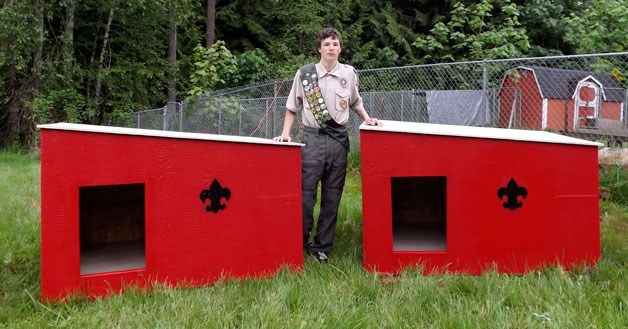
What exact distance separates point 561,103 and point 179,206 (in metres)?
7.78

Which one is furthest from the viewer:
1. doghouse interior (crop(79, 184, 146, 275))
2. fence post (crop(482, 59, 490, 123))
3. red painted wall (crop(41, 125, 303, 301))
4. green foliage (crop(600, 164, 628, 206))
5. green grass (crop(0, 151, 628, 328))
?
fence post (crop(482, 59, 490, 123))

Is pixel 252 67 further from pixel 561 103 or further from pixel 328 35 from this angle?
pixel 328 35

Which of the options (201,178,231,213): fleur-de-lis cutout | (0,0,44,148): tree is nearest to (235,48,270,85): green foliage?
(0,0,44,148): tree

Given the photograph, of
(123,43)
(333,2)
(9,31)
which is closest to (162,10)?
(123,43)

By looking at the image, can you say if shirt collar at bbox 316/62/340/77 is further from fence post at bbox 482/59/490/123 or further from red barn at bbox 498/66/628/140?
red barn at bbox 498/66/628/140

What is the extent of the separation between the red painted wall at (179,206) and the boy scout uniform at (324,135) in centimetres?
29

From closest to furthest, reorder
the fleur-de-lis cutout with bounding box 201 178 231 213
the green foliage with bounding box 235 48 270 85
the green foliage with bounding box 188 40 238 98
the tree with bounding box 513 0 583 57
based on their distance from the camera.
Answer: the fleur-de-lis cutout with bounding box 201 178 231 213, the green foliage with bounding box 188 40 238 98, the green foliage with bounding box 235 48 270 85, the tree with bounding box 513 0 583 57

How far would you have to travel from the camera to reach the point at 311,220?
3775 mm

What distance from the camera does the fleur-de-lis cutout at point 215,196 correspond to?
10.2 ft

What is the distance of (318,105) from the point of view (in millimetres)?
3586

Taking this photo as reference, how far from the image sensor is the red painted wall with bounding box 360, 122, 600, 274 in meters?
3.21

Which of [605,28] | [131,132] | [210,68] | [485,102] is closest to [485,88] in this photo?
[485,102]

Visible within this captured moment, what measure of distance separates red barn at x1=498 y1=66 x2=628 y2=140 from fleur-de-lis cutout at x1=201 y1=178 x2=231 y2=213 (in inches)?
213

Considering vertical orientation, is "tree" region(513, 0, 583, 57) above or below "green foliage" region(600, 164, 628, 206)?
above
